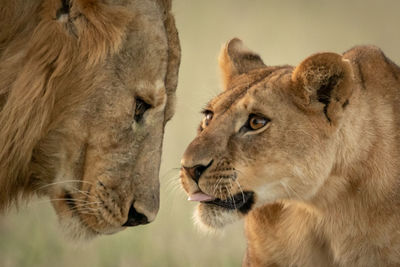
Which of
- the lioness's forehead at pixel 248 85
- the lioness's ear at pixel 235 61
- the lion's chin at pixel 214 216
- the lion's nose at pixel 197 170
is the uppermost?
the lioness's ear at pixel 235 61

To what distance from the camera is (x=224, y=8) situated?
9523 millimetres

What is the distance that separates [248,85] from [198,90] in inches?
143

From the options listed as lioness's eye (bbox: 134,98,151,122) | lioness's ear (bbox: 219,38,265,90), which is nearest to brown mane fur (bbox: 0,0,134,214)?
lioness's eye (bbox: 134,98,151,122)

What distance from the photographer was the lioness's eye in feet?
12.9

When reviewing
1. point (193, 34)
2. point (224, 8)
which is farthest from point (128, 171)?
point (224, 8)

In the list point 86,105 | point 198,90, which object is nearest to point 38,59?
point 86,105

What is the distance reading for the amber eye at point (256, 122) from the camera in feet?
12.7

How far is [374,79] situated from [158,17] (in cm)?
105

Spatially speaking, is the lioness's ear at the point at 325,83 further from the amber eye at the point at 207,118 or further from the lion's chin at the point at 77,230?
the lion's chin at the point at 77,230

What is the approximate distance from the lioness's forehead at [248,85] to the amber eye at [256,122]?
0.44ft

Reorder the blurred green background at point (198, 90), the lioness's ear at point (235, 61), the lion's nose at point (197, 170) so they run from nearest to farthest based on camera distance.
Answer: the lion's nose at point (197, 170) < the lioness's ear at point (235, 61) < the blurred green background at point (198, 90)

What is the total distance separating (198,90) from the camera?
7742 mm

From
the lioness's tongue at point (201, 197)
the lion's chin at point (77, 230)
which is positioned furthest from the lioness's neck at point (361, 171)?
the lion's chin at point (77, 230)

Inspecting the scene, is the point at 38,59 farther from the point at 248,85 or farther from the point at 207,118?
the point at 248,85
